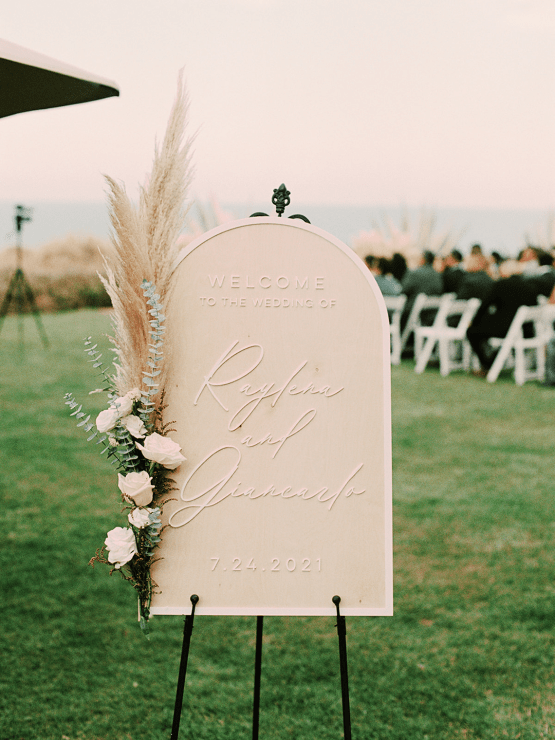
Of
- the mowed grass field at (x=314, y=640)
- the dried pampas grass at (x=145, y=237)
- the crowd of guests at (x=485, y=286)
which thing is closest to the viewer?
the dried pampas grass at (x=145, y=237)

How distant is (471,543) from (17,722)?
238cm

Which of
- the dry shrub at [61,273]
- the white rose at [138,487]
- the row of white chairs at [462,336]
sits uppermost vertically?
the white rose at [138,487]

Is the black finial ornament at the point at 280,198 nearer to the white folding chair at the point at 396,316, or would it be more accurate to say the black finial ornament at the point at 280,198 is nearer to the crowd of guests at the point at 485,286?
the crowd of guests at the point at 485,286

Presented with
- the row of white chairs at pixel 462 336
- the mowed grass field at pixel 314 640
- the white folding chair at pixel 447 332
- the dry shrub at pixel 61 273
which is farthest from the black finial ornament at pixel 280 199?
the dry shrub at pixel 61 273

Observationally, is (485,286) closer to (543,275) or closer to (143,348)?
(543,275)

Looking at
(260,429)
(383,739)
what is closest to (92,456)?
(383,739)

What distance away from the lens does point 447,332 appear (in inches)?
347

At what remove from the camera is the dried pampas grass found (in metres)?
1.41

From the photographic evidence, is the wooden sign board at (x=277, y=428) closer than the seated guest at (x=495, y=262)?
Yes

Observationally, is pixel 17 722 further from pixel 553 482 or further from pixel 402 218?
pixel 402 218

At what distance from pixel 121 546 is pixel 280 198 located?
890mm

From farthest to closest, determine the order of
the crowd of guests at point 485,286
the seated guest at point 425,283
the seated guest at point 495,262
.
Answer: the seated guest at point 495,262, the seated guest at point 425,283, the crowd of guests at point 485,286

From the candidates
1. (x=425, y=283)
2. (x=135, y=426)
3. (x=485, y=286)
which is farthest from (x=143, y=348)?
(x=425, y=283)

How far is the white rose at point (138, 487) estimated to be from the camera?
4.86 feet
